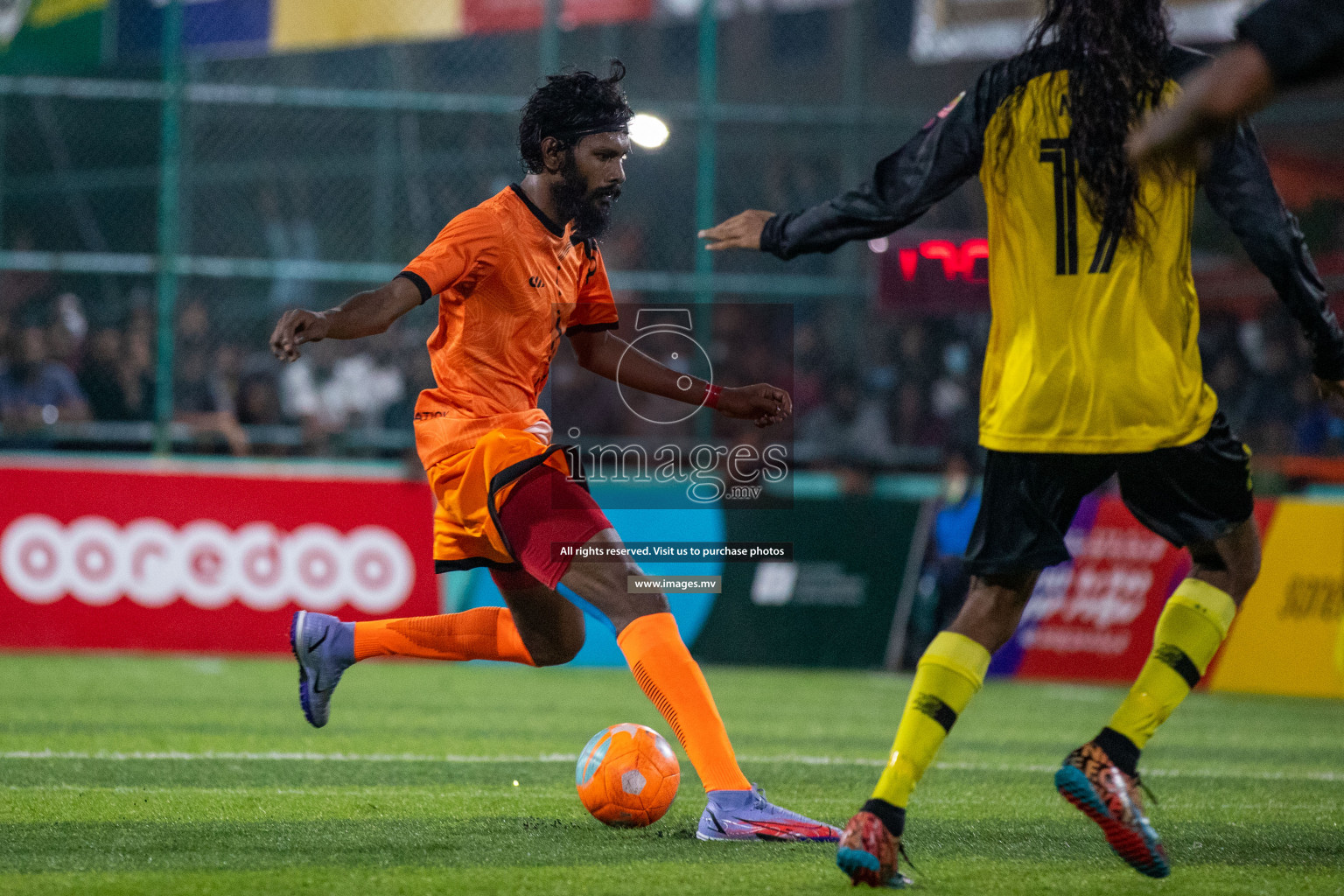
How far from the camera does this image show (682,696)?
14.6 feet

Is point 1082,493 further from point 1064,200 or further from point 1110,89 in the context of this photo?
point 1110,89

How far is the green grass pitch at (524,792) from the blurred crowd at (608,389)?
234cm

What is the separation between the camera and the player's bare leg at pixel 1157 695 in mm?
3709

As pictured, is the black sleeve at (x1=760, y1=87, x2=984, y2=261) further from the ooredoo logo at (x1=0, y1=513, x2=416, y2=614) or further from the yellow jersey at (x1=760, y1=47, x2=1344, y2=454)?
the ooredoo logo at (x1=0, y1=513, x2=416, y2=614)

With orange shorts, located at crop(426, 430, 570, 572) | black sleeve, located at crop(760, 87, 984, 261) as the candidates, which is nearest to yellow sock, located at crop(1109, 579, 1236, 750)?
black sleeve, located at crop(760, 87, 984, 261)

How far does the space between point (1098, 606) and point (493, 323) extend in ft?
23.4

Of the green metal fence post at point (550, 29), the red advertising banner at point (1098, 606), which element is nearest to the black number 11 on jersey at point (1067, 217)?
the red advertising banner at point (1098, 606)

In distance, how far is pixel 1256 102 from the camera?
294 cm

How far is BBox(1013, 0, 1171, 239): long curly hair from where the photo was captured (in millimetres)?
3734

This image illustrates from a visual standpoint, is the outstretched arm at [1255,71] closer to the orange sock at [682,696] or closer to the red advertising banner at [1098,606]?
the orange sock at [682,696]

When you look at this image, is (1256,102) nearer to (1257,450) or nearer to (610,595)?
(610,595)

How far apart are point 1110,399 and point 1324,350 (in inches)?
23.3

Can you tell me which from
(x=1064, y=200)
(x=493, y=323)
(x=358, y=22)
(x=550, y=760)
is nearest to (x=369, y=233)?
(x=358, y=22)

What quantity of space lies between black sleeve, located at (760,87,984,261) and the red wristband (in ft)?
2.70
